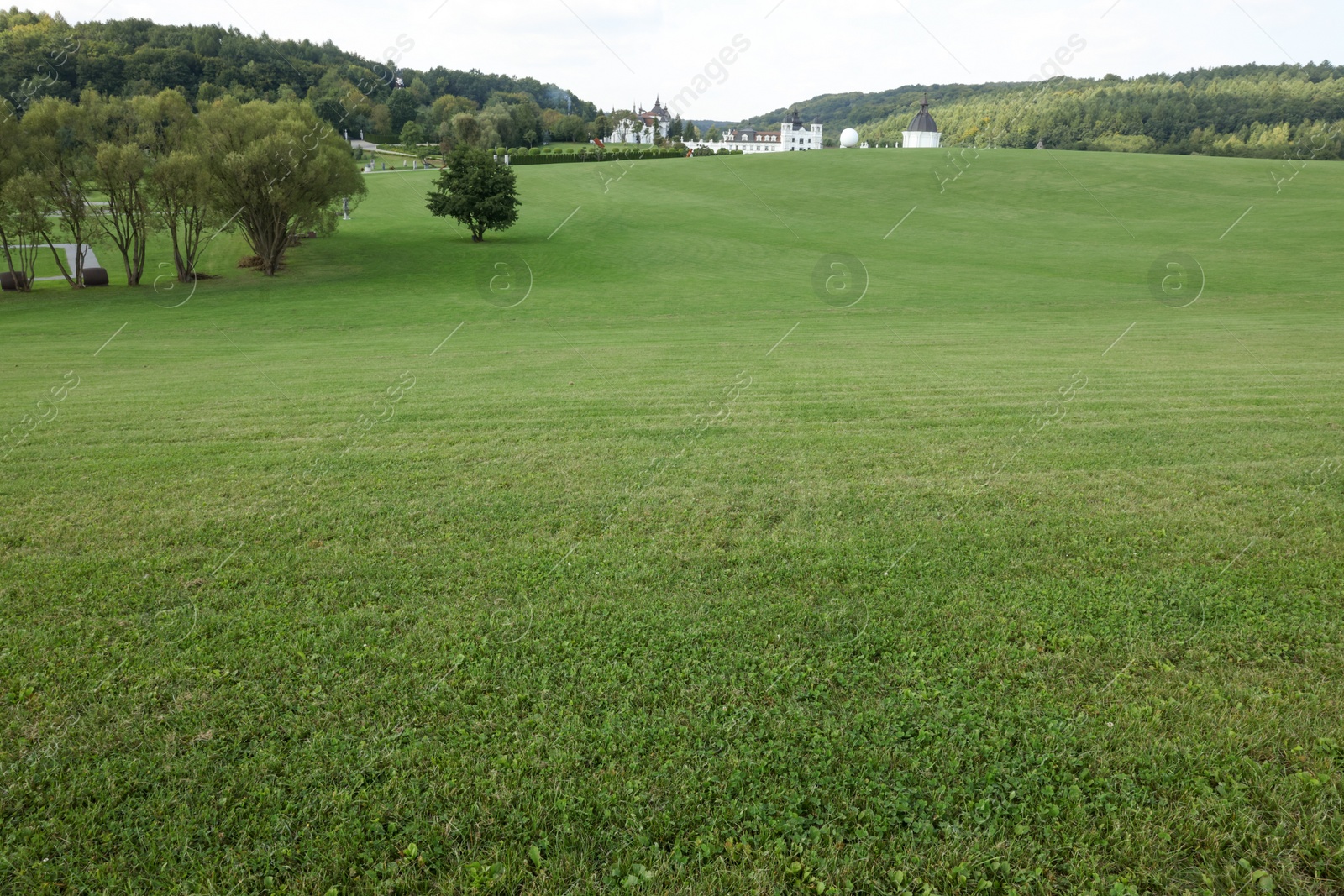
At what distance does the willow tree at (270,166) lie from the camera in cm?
3819

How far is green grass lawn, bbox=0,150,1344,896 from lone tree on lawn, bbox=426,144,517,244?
41068 mm

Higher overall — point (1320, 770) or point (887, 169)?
point (887, 169)

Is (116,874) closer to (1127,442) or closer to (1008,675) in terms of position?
(1008,675)

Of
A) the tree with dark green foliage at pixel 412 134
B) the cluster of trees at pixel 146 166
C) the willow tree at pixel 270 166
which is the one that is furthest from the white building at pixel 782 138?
the cluster of trees at pixel 146 166

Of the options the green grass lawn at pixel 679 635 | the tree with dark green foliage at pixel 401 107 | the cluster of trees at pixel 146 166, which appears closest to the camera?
the green grass lawn at pixel 679 635

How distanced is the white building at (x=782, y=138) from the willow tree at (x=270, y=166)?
471 ft

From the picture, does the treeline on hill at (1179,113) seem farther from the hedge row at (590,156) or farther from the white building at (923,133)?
the hedge row at (590,156)

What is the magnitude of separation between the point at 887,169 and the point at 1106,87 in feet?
105

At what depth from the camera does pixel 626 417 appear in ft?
41.7

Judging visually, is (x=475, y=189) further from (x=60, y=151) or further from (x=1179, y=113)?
(x=1179, y=113)

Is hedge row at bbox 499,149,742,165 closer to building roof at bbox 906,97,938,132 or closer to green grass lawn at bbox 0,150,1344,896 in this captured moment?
building roof at bbox 906,97,938,132

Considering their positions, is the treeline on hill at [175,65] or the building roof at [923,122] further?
the building roof at [923,122]

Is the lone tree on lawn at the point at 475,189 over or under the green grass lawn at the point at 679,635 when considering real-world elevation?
over

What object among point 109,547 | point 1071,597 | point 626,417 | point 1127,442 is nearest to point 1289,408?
point 1127,442
